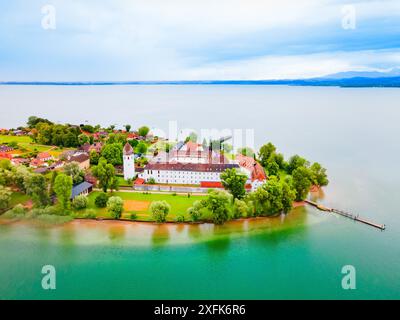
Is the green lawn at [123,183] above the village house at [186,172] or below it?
below

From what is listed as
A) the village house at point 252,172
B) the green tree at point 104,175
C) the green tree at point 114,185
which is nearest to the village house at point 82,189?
the green tree at point 104,175

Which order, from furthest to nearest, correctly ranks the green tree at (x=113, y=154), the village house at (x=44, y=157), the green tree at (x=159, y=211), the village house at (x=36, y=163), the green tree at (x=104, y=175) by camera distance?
the village house at (x=44, y=157) < the village house at (x=36, y=163) < the green tree at (x=113, y=154) < the green tree at (x=104, y=175) < the green tree at (x=159, y=211)

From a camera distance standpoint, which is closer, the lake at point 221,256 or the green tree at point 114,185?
the lake at point 221,256

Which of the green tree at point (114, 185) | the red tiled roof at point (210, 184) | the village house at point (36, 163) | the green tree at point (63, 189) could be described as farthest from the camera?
the village house at point (36, 163)

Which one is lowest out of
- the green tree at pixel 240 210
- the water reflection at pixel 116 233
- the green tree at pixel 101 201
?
the water reflection at pixel 116 233

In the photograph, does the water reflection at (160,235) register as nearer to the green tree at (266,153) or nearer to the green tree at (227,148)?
the green tree at (266,153)

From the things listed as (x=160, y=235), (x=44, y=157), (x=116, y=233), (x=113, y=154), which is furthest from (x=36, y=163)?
(x=160, y=235)

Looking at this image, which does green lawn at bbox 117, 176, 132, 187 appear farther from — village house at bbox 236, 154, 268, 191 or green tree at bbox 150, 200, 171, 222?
village house at bbox 236, 154, 268, 191
